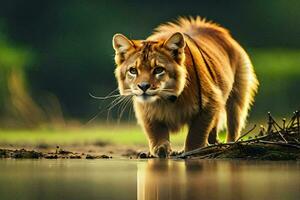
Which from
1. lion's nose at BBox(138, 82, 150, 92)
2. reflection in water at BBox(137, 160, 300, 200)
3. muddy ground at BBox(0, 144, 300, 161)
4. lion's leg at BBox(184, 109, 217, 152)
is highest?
lion's nose at BBox(138, 82, 150, 92)

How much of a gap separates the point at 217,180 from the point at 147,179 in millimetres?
388

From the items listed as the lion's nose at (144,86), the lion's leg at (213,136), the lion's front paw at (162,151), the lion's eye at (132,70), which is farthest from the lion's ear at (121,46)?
the lion's leg at (213,136)

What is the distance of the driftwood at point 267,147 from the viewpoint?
6.48 meters

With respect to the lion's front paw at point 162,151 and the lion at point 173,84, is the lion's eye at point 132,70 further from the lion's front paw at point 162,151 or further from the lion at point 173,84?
the lion's front paw at point 162,151

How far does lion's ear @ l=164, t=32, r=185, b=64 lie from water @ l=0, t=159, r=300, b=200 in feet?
2.77

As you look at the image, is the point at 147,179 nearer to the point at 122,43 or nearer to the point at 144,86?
the point at 144,86

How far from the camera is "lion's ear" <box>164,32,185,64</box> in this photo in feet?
21.7

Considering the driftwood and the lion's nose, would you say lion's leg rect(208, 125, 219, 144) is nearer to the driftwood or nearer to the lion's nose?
the driftwood

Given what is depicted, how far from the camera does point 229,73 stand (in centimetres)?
785

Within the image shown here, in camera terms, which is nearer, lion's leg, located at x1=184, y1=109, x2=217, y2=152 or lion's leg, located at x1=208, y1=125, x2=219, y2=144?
lion's leg, located at x1=184, y1=109, x2=217, y2=152

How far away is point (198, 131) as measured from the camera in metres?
6.85

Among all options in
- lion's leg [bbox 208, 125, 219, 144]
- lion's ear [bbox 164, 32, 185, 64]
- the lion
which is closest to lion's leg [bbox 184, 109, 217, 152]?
the lion

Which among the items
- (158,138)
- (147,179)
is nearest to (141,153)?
(158,138)

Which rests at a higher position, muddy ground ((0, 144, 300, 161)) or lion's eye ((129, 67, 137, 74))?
lion's eye ((129, 67, 137, 74))
